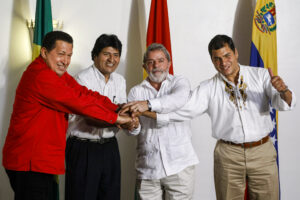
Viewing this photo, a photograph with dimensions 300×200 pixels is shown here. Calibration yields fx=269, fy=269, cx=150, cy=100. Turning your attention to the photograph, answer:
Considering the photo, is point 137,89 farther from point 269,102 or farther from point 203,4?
point 203,4

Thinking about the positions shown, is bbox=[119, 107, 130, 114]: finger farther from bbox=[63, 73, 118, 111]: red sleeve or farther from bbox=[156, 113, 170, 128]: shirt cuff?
bbox=[156, 113, 170, 128]: shirt cuff

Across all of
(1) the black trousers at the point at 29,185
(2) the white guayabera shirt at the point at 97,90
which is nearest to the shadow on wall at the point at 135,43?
(2) the white guayabera shirt at the point at 97,90

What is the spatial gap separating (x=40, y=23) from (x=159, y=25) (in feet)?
4.04

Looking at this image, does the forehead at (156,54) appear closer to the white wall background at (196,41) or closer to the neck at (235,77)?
the neck at (235,77)

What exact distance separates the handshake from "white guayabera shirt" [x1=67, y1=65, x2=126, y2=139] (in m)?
0.18

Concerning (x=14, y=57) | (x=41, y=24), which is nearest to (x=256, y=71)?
(x=41, y=24)

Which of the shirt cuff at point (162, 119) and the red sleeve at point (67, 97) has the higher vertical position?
the red sleeve at point (67, 97)

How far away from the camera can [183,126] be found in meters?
2.00

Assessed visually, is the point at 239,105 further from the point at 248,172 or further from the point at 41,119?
the point at 41,119

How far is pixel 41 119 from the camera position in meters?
1.64

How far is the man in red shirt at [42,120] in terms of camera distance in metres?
1.58

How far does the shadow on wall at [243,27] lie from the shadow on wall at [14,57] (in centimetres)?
241

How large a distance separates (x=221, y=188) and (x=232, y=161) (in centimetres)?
23

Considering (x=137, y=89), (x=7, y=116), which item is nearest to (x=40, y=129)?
(x=137, y=89)
